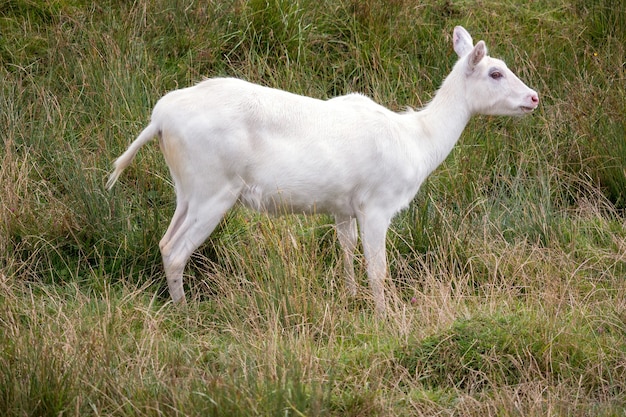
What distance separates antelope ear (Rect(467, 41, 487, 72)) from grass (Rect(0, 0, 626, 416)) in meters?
0.92

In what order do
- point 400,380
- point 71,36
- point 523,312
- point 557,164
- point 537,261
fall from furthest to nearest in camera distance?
1. point 71,36
2. point 557,164
3. point 537,261
4. point 523,312
5. point 400,380

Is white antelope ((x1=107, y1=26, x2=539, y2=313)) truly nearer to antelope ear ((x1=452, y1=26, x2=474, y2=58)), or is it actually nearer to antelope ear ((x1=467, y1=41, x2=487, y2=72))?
antelope ear ((x1=467, y1=41, x2=487, y2=72))

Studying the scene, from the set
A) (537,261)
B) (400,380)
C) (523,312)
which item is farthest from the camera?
(537,261)

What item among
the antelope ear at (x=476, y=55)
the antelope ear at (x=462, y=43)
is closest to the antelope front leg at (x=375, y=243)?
the antelope ear at (x=476, y=55)

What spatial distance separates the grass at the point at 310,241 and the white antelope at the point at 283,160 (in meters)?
0.24

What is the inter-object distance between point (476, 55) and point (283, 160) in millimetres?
1549

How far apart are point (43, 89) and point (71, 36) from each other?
33.0 inches

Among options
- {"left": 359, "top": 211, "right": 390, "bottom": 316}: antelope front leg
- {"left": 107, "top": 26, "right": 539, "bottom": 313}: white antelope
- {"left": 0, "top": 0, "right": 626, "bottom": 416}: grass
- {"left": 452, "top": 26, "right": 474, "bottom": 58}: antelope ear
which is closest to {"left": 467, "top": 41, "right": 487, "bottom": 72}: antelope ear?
{"left": 107, "top": 26, "right": 539, "bottom": 313}: white antelope

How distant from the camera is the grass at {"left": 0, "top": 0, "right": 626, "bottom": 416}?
16.0 ft

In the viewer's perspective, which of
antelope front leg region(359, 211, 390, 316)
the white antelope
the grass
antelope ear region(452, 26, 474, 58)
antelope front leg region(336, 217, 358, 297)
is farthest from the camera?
antelope ear region(452, 26, 474, 58)

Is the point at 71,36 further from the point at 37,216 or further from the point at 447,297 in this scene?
the point at 447,297

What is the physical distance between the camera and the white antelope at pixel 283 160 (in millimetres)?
6289

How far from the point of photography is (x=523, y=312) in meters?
5.74

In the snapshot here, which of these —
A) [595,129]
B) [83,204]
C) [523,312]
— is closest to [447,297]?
[523,312]
